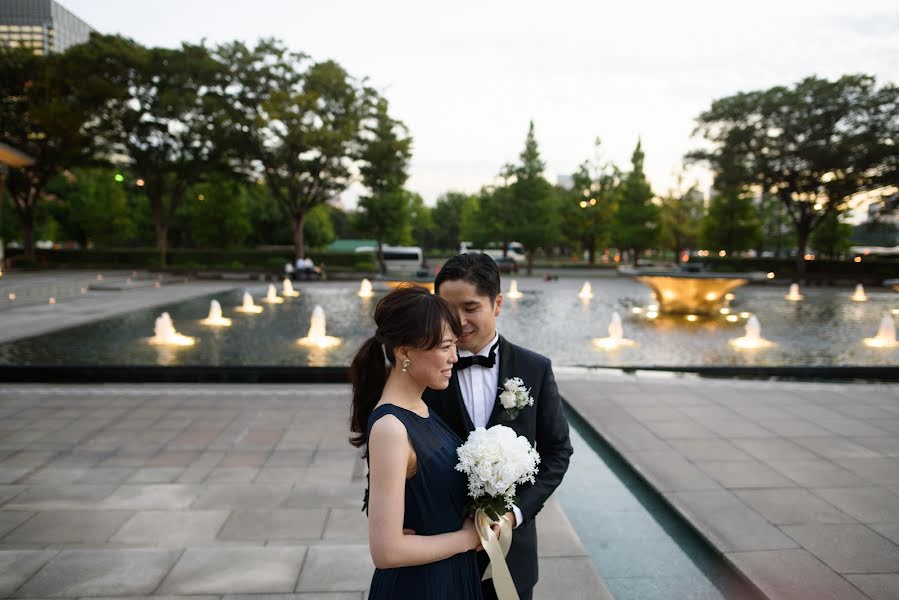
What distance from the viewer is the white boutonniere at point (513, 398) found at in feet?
7.80

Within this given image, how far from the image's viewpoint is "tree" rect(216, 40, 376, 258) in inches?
1241

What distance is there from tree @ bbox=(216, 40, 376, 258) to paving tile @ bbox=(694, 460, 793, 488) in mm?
29408

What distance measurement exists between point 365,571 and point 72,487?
10.9 ft

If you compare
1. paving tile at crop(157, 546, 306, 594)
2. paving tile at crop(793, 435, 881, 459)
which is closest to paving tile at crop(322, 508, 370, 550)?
paving tile at crop(157, 546, 306, 594)

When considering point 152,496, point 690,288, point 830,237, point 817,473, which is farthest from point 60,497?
point 830,237

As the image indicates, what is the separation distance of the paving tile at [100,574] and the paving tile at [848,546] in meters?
4.71

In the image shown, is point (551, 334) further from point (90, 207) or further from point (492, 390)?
point (90, 207)

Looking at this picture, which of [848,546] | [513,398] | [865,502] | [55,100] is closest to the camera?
[513,398]

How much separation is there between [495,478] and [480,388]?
661 millimetres

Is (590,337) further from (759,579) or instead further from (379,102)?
(379,102)

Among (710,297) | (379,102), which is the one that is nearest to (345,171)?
(379,102)

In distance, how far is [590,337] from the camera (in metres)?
14.0

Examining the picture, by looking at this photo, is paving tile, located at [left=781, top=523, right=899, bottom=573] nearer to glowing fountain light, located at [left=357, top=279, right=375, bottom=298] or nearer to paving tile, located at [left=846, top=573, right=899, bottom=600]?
paving tile, located at [left=846, top=573, right=899, bottom=600]

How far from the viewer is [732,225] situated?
1795 inches
